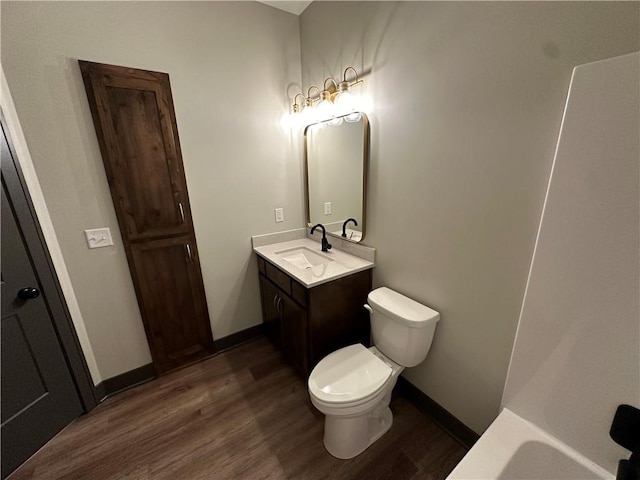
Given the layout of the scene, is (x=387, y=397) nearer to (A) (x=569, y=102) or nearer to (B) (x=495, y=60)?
Answer: (A) (x=569, y=102)

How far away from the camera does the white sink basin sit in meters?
1.97

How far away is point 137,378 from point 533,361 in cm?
238

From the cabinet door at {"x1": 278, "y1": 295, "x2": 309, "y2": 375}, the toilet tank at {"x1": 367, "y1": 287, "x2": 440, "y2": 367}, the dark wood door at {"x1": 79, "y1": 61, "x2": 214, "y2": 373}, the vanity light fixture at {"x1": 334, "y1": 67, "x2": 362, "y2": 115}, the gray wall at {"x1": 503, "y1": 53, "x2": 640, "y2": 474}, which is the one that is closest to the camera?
the gray wall at {"x1": 503, "y1": 53, "x2": 640, "y2": 474}

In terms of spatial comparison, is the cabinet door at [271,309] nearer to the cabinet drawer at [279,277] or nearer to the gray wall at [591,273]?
the cabinet drawer at [279,277]

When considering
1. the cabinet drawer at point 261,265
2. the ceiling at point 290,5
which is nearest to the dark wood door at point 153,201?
the cabinet drawer at point 261,265

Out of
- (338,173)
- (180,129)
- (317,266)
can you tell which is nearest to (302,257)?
(317,266)

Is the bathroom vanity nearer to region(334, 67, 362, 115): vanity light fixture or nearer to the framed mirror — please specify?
the framed mirror

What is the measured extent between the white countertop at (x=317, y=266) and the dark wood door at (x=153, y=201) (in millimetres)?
568

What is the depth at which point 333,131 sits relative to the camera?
186 centimetres

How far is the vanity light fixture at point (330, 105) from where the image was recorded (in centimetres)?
162

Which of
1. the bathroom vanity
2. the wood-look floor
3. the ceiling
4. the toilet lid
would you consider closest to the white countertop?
the bathroom vanity

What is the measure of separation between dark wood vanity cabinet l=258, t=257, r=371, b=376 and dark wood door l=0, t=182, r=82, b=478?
1.29 m

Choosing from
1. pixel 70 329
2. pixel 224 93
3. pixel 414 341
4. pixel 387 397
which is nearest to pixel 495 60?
pixel 414 341

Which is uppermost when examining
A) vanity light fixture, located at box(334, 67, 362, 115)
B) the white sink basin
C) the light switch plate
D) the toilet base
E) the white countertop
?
vanity light fixture, located at box(334, 67, 362, 115)
